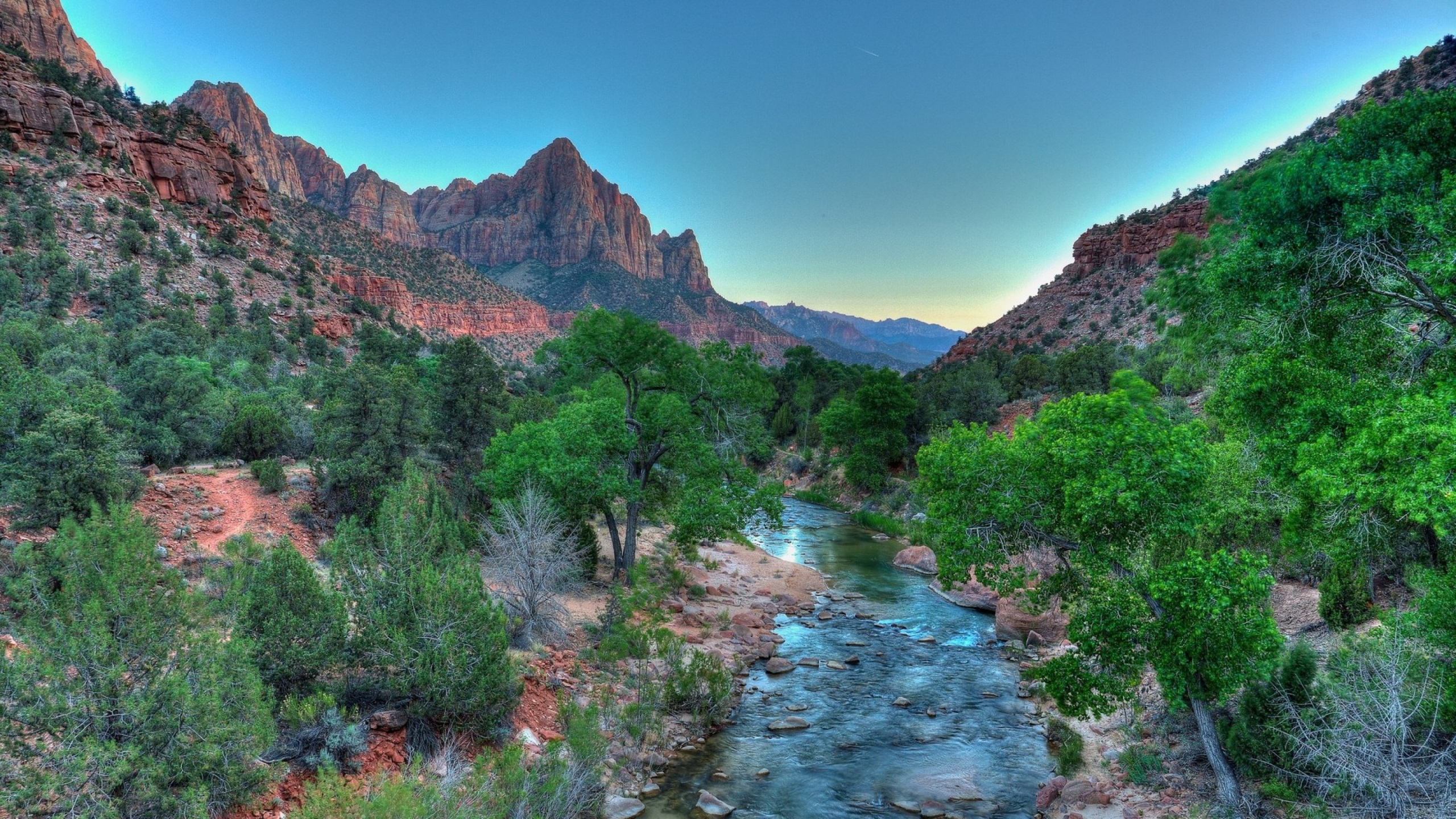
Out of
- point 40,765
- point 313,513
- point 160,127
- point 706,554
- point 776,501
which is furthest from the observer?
point 160,127

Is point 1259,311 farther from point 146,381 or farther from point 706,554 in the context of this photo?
point 146,381

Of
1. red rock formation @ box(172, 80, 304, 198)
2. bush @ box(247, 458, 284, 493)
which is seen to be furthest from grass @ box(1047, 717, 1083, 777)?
red rock formation @ box(172, 80, 304, 198)

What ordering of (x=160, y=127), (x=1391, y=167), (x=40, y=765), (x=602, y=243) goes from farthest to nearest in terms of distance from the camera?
(x=602, y=243) → (x=160, y=127) → (x=1391, y=167) → (x=40, y=765)

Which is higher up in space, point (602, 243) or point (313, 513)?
point (602, 243)

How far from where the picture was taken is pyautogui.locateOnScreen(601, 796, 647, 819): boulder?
9117 mm

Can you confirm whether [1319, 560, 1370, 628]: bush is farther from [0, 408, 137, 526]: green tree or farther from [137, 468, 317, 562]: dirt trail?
[0, 408, 137, 526]: green tree

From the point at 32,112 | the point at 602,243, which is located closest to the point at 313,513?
the point at 32,112

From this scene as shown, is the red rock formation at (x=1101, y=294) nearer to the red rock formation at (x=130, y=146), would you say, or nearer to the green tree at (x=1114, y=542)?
the green tree at (x=1114, y=542)

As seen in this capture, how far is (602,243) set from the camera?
559 feet

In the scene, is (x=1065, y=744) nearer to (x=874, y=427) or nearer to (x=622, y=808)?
(x=622, y=808)

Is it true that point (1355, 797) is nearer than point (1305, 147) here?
Yes

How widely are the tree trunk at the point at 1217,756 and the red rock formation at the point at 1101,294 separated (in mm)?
54762

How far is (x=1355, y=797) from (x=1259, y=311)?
6050mm

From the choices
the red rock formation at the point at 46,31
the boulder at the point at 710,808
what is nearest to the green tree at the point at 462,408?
the boulder at the point at 710,808
